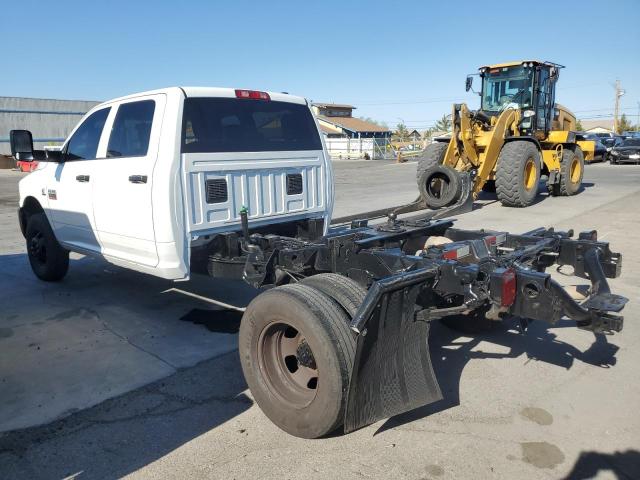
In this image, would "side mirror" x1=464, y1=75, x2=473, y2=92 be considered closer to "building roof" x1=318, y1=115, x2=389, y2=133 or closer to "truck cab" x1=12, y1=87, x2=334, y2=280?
"truck cab" x1=12, y1=87, x2=334, y2=280

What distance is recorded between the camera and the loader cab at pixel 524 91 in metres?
13.8

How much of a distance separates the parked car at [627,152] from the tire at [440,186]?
22278mm

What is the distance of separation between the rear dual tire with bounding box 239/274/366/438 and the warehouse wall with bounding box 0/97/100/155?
33.4m

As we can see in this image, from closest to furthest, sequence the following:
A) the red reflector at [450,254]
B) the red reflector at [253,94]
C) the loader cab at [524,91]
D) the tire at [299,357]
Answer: the tire at [299,357] → the red reflector at [450,254] → the red reflector at [253,94] → the loader cab at [524,91]

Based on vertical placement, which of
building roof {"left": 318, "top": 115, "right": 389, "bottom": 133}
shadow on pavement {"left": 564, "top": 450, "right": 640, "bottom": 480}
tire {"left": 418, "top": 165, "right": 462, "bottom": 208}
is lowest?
shadow on pavement {"left": 564, "top": 450, "right": 640, "bottom": 480}

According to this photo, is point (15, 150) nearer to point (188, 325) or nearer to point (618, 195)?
point (188, 325)

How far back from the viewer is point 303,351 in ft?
10.5

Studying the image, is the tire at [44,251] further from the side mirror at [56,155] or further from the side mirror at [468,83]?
the side mirror at [468,83]

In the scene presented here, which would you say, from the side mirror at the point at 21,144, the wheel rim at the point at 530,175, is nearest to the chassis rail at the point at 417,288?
the side mirror at the point at 21,144

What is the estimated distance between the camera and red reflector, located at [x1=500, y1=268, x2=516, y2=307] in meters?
3.06

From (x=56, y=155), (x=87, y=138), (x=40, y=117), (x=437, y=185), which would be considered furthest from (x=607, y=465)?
(x=40, y=117)

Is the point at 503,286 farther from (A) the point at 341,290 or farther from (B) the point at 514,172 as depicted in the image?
(B) the point at 514,172

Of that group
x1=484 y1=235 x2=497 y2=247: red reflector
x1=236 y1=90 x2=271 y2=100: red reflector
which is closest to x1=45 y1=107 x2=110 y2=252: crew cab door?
x1=236 y1=90 x2=271 y2=100: red reflector

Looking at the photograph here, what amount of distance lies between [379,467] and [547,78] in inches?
549
